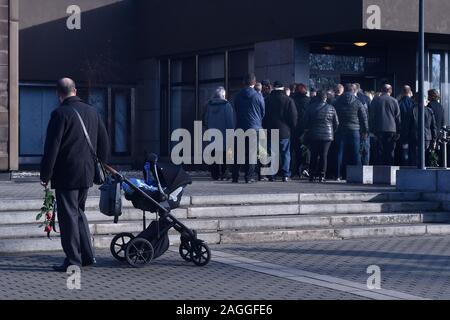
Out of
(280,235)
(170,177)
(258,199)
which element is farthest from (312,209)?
(170,177)

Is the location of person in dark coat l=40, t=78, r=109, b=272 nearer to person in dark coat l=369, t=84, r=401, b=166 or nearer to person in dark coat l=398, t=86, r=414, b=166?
person in dark coat l=369, t=84, r=401, b=166

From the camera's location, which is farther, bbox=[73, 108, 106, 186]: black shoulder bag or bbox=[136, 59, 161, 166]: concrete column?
bbox=[136, 59, 161, 166]: concrete column

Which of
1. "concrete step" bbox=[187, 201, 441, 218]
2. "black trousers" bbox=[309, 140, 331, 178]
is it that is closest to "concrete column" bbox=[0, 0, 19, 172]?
"black trousers" bbox=[309, 140, 331, 178]

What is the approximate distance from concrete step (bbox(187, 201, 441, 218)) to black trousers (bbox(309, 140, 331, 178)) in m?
3.41

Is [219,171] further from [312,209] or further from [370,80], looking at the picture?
[370,80]

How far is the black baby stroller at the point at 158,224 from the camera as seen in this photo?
1151 centimetres

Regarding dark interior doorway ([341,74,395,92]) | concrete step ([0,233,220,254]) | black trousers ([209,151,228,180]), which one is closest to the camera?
concrete step ([0,233,220,254])

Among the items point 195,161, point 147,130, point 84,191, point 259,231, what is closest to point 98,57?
point 147,130

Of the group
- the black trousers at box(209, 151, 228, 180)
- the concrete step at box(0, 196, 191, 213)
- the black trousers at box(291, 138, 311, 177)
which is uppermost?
the black trousers at box(291, 138, 311, 177)

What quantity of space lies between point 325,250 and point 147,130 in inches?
691

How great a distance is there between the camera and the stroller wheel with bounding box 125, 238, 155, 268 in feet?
37.8

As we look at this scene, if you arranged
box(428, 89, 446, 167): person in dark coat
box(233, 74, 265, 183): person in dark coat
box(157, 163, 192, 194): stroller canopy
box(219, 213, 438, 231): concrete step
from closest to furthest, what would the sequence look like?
box(157, 163, 192, 194): stroller canopy < box(219, 213, 438, 231): concrete step < box(233, 74, 265, 183): person in dark coat < box(428, 89, 446, 167): person in dark coat

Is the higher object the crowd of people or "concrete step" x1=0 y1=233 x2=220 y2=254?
the crowd of people
